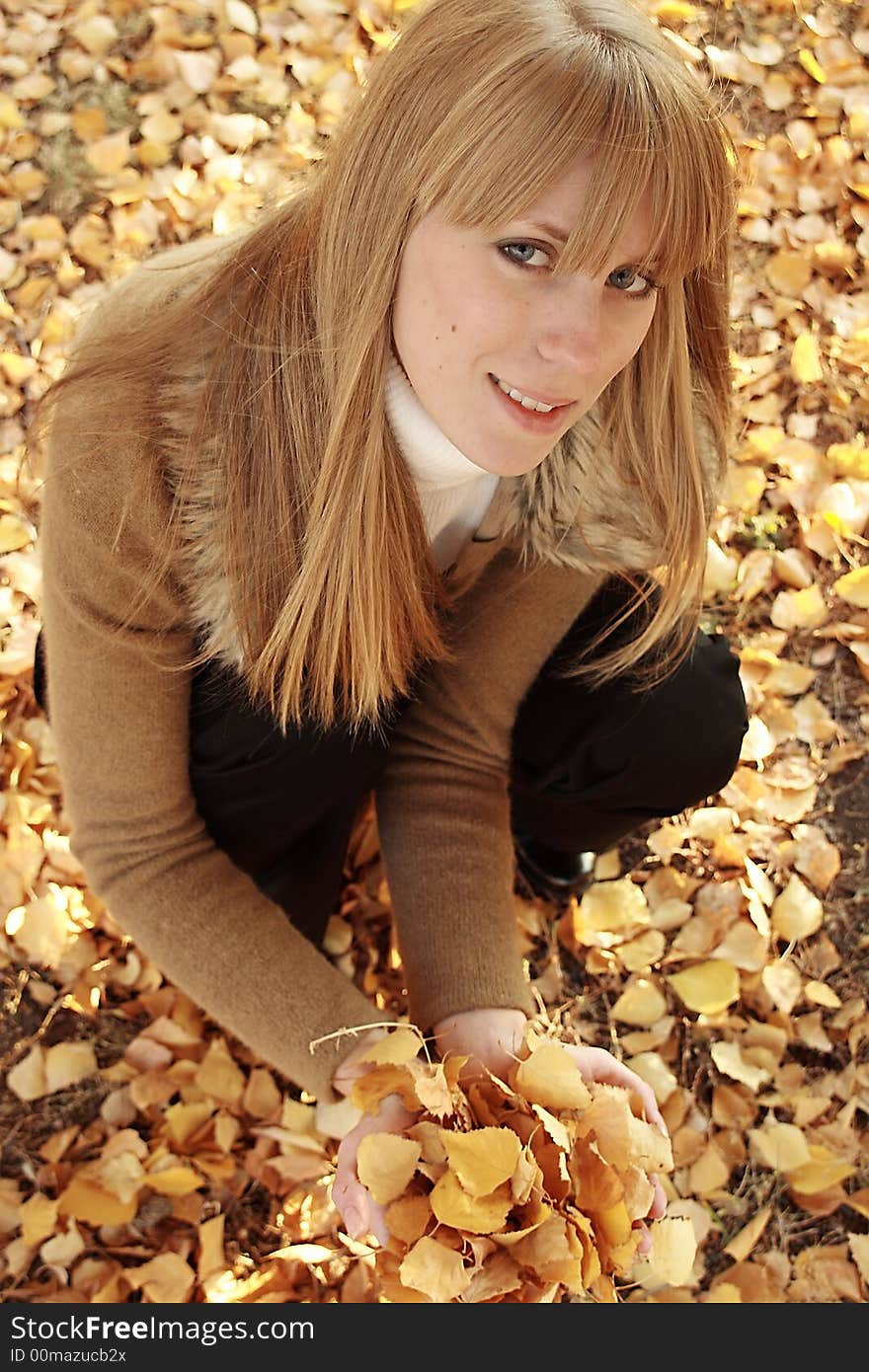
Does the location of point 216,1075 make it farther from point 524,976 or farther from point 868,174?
point 868,174

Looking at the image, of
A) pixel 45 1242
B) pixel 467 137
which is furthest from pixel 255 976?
pixel 467 137

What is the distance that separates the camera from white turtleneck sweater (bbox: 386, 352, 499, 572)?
0.89 metres

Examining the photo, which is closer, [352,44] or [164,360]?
[164,360]

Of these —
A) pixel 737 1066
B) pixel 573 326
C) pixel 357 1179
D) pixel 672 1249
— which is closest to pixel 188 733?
pixel 357 1179

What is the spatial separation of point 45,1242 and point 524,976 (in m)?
0.55

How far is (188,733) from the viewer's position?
1.07m

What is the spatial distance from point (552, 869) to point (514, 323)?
78cm

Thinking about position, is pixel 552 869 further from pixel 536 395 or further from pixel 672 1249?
pixel 536 395

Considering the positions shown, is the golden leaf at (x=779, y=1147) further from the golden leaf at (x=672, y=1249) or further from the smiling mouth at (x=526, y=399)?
the smiling mouth at (x=526, y=399)

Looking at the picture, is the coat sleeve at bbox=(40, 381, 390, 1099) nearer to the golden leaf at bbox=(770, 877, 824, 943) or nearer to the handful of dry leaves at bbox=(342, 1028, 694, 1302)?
the handful of dry leaves at bbox=(342, 1028, 694, 1302)

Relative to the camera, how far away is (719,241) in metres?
0.88

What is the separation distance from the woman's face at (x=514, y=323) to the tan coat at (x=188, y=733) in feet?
0.54

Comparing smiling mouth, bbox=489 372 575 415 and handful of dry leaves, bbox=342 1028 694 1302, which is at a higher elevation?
smiling mouth, bbox=489 372 575 415

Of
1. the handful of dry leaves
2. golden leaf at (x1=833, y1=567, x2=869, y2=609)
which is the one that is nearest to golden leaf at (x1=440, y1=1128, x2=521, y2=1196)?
the handful of dry leaves
